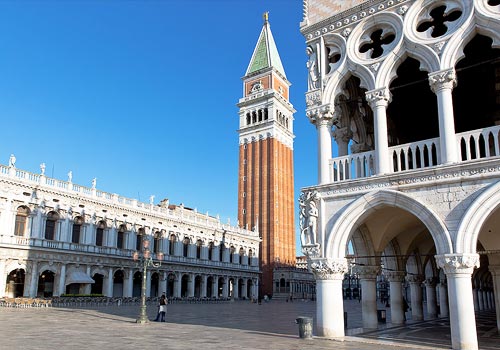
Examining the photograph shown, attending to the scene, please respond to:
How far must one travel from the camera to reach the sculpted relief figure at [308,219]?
14625 millimetres

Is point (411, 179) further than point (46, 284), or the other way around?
A: point (46, 284)

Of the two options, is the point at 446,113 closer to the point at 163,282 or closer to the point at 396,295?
the point at 396,295

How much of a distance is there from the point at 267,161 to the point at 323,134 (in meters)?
63.7

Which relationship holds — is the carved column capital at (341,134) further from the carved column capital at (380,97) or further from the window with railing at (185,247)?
the window with railing at (185,247)

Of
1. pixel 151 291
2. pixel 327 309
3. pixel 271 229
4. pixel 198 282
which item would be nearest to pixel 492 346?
pixel 327 309

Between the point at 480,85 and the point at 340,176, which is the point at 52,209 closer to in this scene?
the point at 340,176

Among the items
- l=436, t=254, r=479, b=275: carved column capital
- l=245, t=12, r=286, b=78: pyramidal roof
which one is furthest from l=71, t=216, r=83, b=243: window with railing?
l=245, t=12, r=286, b=78: pyramidal roof

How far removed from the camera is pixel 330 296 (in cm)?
1389

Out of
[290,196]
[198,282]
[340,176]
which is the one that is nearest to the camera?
[340,176]

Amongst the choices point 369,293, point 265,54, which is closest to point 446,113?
point 369,293

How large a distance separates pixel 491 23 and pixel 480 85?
4700 millimetres

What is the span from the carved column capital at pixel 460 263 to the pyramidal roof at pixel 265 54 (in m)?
77.0

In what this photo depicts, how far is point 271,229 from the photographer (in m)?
76.6

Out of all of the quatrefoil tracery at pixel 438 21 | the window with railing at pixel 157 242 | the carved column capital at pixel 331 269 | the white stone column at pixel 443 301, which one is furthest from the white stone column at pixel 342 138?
the window with railing at pixel 157 242
